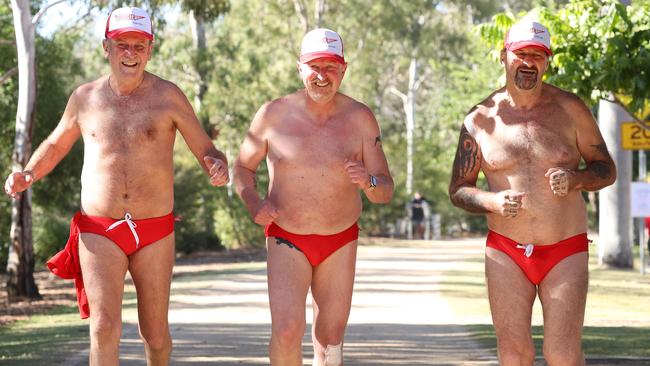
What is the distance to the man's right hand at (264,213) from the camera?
8055 mm

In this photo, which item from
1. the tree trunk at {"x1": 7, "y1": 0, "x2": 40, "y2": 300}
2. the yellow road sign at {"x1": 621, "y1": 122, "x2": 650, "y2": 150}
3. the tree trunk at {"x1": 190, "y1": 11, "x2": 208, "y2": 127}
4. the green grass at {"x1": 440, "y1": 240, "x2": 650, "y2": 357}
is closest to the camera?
the green grass at {"x1": 440, "y1": 240, "x2": 650, "y2": 357}

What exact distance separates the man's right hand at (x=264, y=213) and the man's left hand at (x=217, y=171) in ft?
0.83

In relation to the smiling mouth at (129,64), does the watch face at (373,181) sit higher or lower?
lower

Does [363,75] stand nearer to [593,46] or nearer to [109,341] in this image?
[593,46]

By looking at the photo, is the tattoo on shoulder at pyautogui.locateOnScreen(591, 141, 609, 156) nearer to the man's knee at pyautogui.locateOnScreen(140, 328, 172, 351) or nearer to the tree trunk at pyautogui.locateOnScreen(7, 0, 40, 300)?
the man's knee at pyautogui.locateOnScreen(140, 328, 172, 351)

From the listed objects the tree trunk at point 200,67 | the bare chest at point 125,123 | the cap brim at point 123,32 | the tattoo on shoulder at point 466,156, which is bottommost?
the tattoo on shoulder at point 466,156

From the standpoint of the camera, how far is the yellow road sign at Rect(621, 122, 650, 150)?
2477cm

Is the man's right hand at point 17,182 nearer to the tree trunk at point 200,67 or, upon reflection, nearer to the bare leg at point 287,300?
the bare leg at point 287,300

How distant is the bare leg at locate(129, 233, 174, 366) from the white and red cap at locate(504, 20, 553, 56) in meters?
2.40

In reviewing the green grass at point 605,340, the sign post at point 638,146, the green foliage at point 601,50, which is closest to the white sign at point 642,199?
the sign post at point 638,146

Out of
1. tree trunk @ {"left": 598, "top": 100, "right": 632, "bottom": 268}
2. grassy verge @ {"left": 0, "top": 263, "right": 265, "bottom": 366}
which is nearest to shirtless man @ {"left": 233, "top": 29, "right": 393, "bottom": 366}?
grassy verge @ {"left": 0, "top": 263, "right": 265, "bottom": 366}

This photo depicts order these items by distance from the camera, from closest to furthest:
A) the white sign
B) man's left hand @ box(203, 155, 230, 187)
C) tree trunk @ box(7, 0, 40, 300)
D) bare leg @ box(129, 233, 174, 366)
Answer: man's left hand @ box(203, 155, 230, 187) → bare leg @ box(129, 233, 174, 366) → tree trunk @ box(7, 0, 40, 300) → the white sign

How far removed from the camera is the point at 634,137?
2498 centimetres

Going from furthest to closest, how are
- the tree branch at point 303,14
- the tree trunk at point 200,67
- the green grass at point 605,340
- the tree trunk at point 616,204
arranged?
the tree branch at point 303,14 < the tree trunk at point 200,67 < the tree trunk at point 616,204 < the green grass at point 605,340
